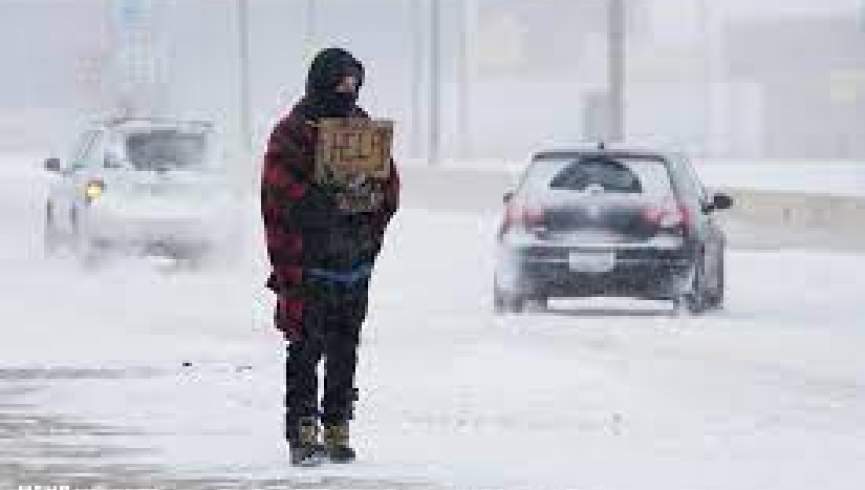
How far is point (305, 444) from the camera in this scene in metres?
11.4

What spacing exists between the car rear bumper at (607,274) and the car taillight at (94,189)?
257 inches

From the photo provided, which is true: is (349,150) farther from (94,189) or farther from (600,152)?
(94,189)

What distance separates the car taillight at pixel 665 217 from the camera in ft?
71.7

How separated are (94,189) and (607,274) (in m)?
7.36

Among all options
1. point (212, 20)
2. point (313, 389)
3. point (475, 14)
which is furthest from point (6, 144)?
point (313, 389)

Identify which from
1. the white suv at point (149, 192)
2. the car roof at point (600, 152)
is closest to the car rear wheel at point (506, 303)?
the car roof at point (600, 152)

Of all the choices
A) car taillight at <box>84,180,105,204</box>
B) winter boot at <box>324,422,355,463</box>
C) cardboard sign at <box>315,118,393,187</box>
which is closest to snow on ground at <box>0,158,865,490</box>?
winter boot at <box>324,422,355,463</box>

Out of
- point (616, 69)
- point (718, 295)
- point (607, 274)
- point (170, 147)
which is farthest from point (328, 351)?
point (616, 69)

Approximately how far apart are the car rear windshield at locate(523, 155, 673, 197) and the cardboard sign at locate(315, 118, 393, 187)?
35.9 feet

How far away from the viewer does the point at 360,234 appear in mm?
11391

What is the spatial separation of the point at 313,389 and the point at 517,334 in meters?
8.20

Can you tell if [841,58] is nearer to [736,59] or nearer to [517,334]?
[736,59]

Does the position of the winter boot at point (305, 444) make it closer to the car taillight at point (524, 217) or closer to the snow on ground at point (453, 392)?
the snow on ground at point (453, 392)

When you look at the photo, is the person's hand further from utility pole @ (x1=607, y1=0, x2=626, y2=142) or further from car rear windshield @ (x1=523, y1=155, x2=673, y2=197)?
utility pole @ (x1=607, y1=0, x2=626, y2=142)
